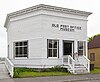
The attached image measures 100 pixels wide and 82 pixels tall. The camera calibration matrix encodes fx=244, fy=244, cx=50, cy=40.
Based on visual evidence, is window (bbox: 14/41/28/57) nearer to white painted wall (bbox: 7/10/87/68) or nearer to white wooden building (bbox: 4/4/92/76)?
white wooden building (bbox: 4/4/92/76)

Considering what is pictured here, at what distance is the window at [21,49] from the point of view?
27.7 m

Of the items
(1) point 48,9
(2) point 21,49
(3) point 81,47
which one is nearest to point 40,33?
(1) point 48,9

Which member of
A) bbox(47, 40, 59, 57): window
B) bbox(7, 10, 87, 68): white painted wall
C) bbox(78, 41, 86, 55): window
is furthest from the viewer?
bbox(78, 41, 86, 55): window

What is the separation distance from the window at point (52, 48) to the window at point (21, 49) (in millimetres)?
2717

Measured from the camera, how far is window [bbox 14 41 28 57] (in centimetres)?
2769

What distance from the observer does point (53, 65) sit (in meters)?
26.7

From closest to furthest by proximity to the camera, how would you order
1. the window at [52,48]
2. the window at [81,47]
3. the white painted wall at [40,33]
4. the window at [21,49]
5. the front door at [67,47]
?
the white painted wall at [40,33] < the window at [52,48] < the window at [21,49] < the front door at [67,47] < the window at [81,47]

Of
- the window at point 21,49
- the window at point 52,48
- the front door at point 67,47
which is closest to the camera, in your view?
the window at point 52,48

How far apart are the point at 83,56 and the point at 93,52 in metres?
12.9

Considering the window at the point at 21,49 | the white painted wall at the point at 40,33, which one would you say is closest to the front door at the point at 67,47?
the white painted wall at the point at 40,33

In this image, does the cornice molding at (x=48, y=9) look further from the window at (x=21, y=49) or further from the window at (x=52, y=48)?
the window at (x=52, y=48)

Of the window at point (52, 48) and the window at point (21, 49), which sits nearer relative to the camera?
Result: the window at point (52, 48)

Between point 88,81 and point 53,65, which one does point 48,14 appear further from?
point 88,81

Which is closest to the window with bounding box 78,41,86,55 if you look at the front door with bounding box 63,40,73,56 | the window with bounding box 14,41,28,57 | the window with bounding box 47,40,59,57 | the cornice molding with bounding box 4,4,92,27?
the front door with bounding box 63,40,73,56
